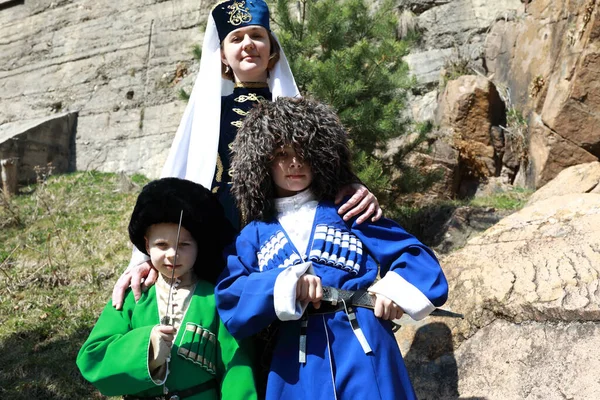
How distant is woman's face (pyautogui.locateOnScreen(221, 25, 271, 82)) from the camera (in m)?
2.37

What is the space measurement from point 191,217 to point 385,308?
70 cm

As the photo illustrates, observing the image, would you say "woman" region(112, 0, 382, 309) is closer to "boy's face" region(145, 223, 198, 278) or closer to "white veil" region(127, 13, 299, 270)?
"white veil" region(127, 13, 299, 270)

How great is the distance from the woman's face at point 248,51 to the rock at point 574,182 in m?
3.17

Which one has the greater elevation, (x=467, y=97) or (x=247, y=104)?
(x=247, y=104)

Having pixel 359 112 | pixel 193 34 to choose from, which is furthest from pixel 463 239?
pixel 193 34

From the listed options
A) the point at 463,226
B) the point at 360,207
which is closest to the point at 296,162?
the point at 360,207

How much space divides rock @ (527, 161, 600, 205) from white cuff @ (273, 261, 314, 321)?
3621 mm

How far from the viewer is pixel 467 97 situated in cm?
657

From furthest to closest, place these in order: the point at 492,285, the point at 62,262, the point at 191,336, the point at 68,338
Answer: the point at 62,262
the point at 68,338
the point at 492,285
the point at 191,336

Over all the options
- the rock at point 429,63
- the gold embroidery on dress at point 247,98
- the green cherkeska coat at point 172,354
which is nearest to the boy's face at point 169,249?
the green cherkeska coat at point 172,354

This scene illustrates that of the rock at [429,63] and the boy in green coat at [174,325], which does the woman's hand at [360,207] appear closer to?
the boy in green coat at [174,325]

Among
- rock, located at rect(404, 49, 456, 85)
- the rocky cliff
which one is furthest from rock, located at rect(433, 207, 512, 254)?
rock, located at rect(404, 49, 456, 85)

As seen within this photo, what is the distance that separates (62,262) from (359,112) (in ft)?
10.3

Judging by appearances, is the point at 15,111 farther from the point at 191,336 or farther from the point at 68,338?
the point at 191,336
